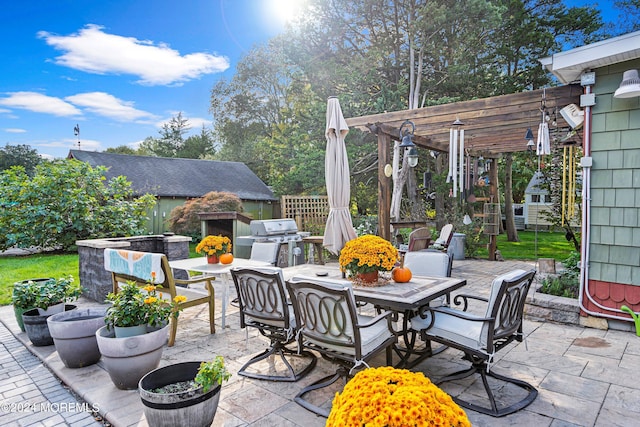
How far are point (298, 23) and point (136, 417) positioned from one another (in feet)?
42.1

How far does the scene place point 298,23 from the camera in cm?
1254

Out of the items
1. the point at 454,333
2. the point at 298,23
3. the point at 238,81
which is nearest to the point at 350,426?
the point at 454,333

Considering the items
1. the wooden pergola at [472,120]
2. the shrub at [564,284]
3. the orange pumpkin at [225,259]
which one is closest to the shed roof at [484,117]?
the wooden pergola at [472,120]

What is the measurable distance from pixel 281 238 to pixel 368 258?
4375mm

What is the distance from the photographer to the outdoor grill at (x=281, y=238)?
23.3 feet

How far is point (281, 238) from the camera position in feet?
23.5

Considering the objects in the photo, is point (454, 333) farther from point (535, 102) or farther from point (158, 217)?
point (158, 217)

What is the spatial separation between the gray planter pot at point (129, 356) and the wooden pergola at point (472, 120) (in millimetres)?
3802

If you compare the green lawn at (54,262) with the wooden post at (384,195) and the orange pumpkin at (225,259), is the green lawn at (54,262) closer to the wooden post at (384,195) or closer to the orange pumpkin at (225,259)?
the wooden post at (384,195)

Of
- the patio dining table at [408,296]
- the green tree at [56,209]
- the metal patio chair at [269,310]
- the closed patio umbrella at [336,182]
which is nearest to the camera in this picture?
the patio dining table at [408,296]

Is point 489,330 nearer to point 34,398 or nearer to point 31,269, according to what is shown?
point 34,398

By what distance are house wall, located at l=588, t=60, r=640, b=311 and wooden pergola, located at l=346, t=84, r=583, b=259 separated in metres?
0.53
